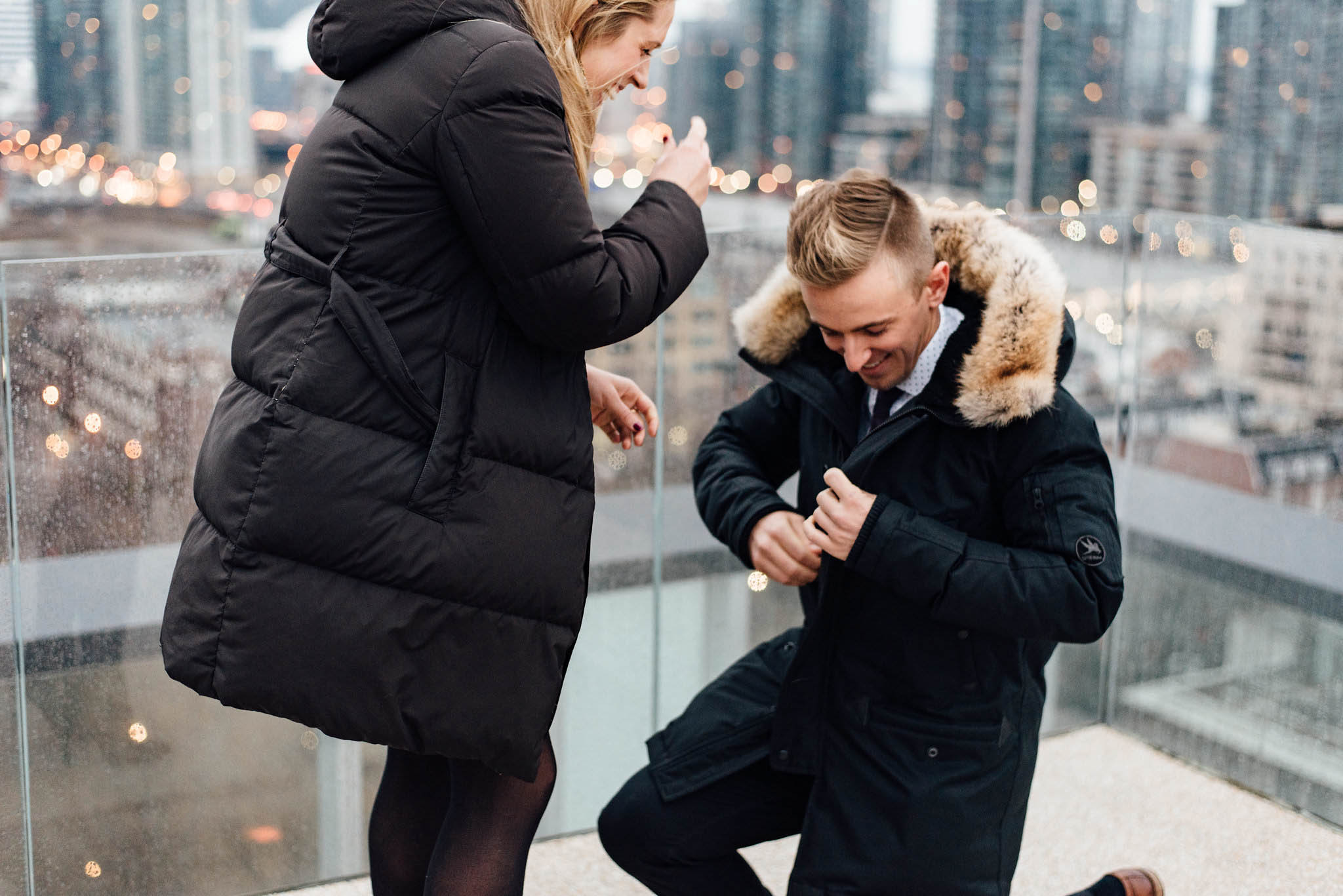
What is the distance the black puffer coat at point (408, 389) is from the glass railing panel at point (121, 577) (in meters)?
0.70

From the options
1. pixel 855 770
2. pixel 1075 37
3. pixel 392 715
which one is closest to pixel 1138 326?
pixel 855 770

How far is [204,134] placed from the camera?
3525 cm

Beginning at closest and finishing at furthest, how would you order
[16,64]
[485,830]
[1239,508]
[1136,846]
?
1. [485,830]
2. [1136,846]
3. [1239,508]
4. [16,64]

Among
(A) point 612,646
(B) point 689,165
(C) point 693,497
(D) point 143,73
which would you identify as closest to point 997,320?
(B) point 689,165

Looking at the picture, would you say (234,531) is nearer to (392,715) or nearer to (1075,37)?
(392,715)

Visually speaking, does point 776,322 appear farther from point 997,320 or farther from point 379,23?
point 379,23

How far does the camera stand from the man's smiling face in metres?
1.41

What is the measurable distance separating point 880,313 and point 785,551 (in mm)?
284

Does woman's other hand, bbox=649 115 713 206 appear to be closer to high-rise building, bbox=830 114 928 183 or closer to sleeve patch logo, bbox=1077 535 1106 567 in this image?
sleeve patch logo, bbox=1077 535 1106 567

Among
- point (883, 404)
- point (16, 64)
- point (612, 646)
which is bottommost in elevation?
point (612, 646)

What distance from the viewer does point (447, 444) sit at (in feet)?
3.71

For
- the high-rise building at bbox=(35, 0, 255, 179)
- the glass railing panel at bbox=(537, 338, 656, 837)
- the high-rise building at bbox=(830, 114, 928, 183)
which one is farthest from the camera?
the high-rise building at bbox=(830, 114, 928, 183)

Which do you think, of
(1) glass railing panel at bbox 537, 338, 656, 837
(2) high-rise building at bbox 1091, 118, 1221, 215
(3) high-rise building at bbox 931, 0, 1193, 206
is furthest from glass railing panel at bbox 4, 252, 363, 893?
(3) high-rise building at bbox 931, 0, 1193, 206

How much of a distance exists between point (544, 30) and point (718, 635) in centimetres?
142
